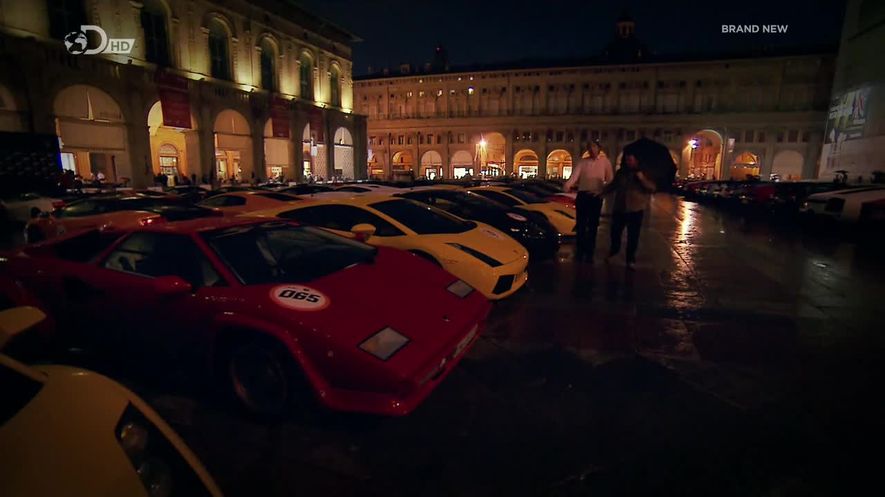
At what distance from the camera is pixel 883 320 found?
17.1 ft

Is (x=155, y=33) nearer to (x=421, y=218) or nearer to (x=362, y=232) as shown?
(x=421, y=218)

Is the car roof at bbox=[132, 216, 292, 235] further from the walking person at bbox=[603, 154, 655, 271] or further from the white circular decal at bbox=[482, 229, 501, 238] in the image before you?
the walking person at bbox=[603, 154, 655, 271]

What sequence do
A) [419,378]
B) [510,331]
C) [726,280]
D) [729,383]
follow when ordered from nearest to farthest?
[419,378]
[729,383]
[510,331]
[726,280]

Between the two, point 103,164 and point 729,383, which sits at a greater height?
point 103,164

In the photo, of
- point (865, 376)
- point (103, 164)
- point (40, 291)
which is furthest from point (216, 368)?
point (103, 164)

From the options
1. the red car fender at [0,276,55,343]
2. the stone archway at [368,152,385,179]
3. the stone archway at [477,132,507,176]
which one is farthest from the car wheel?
the stone archway at [368,152,385,179]

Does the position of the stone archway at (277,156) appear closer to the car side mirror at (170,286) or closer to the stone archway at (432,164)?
the car side mirror at (170,286)

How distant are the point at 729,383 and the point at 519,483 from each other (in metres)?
2.22

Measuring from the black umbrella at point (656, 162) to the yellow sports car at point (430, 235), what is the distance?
12.1 feet

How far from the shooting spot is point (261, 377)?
10.6ft

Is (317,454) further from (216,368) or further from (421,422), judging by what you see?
(216,368)

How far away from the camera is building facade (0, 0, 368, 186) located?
19.8m

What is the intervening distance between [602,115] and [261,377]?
65.3 meters

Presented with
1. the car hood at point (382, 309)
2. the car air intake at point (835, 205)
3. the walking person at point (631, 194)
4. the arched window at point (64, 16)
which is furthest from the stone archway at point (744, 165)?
the car hood at point (382, 309)
